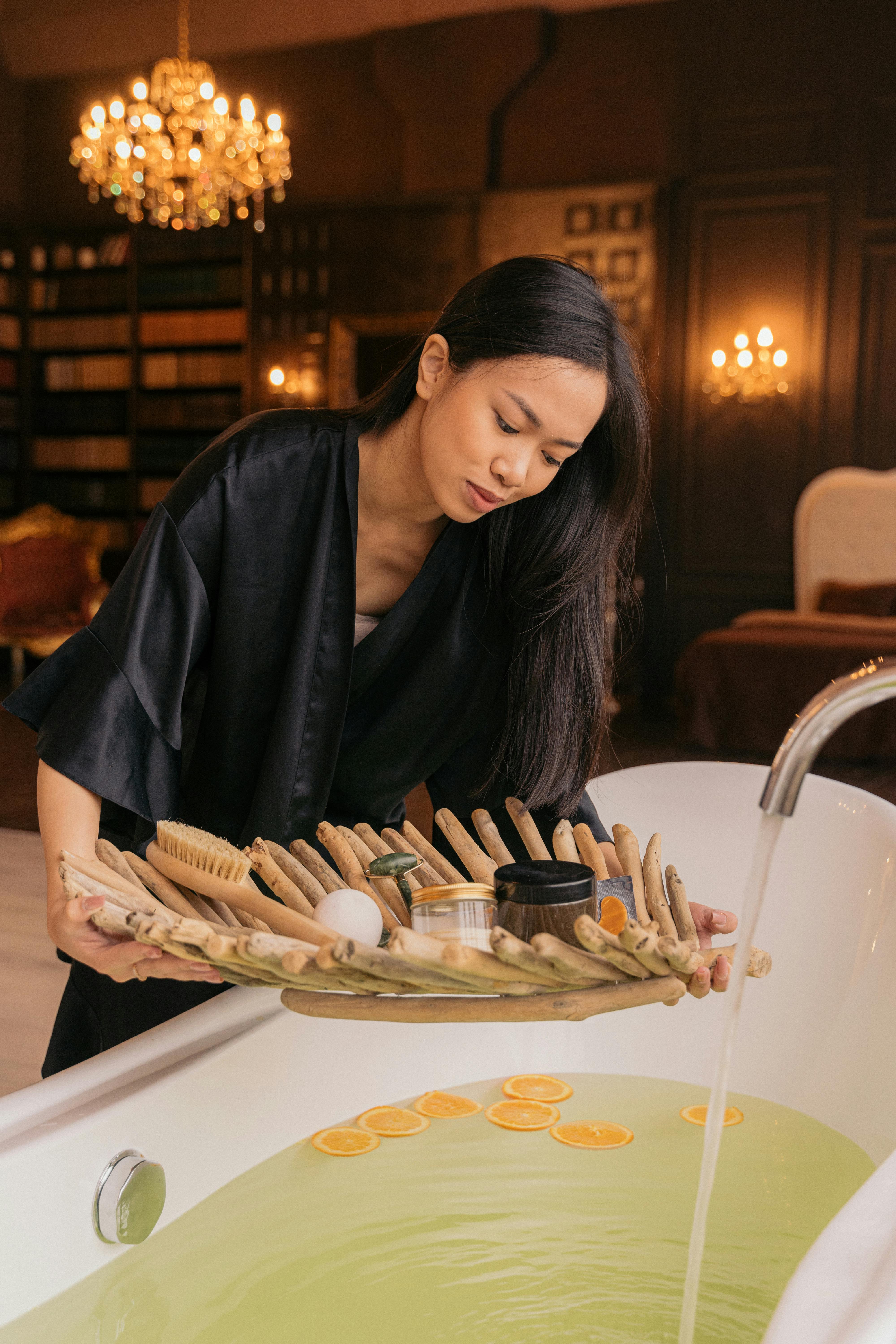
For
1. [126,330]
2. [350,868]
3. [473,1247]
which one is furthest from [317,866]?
[126,330]

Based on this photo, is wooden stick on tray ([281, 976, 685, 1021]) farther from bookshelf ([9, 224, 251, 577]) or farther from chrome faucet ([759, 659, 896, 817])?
bookshelf ([9, 224, 251, 577])

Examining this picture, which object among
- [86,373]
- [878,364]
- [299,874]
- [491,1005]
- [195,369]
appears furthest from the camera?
[86,373]

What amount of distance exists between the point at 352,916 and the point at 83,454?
7.55 metres

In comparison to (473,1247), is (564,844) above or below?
above

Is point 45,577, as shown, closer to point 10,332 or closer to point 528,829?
point 10,332

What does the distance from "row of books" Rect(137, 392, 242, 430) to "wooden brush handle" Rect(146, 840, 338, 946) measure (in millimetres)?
6705

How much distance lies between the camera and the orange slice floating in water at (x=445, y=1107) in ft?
5.33

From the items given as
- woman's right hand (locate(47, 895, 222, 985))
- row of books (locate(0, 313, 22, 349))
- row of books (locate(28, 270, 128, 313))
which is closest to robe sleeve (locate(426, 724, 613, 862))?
woman's right hand (locate(47, 895, 222, 985))

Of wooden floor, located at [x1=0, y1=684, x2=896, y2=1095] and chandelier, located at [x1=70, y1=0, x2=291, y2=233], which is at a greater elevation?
chandelier, located at [x1=70, y1=0, x2=291, y2=233]

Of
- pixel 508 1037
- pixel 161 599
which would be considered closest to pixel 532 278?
pixel 161 599

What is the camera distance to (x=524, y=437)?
122cm

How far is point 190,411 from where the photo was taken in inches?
304

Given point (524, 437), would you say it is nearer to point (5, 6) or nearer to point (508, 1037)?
point (508, 1037)

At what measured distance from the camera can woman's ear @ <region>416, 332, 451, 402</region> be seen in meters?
1.30
